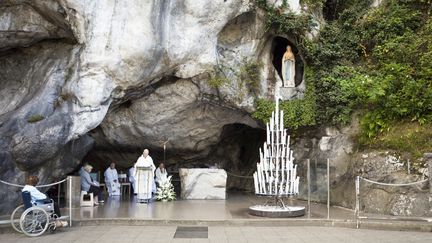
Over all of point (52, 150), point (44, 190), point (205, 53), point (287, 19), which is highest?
point (287, 19)

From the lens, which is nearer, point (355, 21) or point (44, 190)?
point (44, 190)

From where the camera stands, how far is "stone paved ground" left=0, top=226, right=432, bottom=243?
8938 mm

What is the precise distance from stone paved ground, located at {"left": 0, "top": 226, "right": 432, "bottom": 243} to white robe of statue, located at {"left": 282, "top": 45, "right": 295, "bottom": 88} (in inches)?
276

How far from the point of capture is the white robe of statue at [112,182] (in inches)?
655

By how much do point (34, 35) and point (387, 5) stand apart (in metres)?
11.9

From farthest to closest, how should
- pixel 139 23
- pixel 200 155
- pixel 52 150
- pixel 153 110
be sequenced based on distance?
pixel 200 155 < pixel 153 110 < pixel 139 23 < pixel 52 150

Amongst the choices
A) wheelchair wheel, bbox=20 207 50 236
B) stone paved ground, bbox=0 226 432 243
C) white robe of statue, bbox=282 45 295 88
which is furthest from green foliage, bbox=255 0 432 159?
wheelchair wheel, bbox=20 207 50 236

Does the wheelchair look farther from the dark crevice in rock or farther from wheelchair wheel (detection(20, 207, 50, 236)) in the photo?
the dark crevice in rock

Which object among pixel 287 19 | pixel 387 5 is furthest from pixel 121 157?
pixel 387 5

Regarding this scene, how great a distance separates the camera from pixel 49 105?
13094mm

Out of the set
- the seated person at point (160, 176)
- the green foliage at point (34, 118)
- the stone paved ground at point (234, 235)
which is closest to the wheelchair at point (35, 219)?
the stone paved ground at point (234, 235)

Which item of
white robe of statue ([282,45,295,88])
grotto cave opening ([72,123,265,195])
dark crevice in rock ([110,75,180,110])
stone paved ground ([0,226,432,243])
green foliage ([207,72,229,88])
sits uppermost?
white robe of statue ([282,45,295,88])

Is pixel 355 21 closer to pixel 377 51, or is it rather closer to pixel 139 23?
pixel 377 51

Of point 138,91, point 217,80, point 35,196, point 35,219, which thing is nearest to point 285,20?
point 217,80
